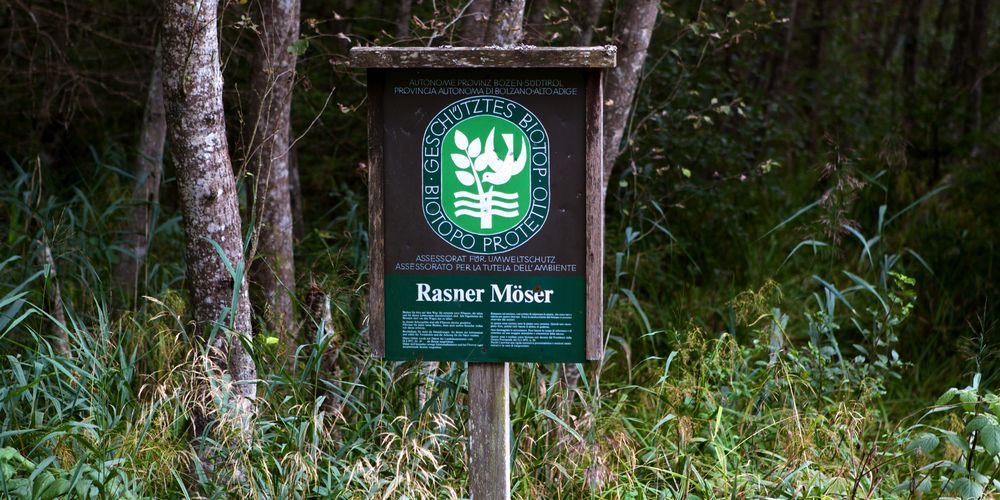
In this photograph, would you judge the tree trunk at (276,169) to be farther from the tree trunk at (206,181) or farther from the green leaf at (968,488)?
the green leaf at (968,488)

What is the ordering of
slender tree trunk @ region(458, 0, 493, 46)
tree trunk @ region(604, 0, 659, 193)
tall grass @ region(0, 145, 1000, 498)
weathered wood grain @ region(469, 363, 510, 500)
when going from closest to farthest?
weathered wood grain @ region(469, 363, 510, 500), tall grass @ region(0, 145, 1000, 498), tree trunk @ region(604, 0, 659, 193), slender tree trunk @ region(458, 0, 493, 46)

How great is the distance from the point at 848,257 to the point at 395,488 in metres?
4.73

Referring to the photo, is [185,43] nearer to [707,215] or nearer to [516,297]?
[516,297]

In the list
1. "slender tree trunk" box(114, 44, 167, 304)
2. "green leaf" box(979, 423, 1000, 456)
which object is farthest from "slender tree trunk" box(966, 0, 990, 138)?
"slender tree trunk" box(114, 44, 167, 304)

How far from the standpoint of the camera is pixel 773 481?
3717 millimetres

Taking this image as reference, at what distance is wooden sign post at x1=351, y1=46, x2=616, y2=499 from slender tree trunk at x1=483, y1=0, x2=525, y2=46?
55.3 inches

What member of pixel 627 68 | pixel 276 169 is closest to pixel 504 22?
pixel 627 68

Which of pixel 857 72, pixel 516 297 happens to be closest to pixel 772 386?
pixel 516 297

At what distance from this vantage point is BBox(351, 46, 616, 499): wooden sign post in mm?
3010

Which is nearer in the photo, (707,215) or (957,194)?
(707,215)

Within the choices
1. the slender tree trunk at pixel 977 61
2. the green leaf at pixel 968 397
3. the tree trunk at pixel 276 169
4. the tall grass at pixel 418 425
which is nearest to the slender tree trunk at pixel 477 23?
the tree trunk at pixel 276 169

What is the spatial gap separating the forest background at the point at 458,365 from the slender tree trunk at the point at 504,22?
0.06 ft

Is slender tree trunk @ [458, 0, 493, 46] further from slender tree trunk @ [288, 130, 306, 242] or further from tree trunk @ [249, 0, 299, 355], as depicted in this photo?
slender tree trunk @ [288, 130, 306, 242]

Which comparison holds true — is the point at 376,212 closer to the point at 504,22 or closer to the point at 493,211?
the point at 493,211
